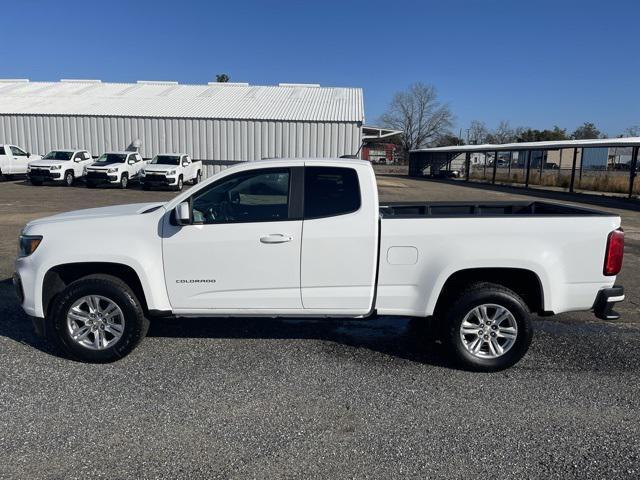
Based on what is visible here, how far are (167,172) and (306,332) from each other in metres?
19.4

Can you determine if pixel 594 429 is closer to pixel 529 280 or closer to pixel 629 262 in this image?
pixel 529 280

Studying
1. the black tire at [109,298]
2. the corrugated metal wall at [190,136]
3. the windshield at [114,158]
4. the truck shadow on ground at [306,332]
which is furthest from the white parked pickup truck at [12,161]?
the black tire at [109,298]

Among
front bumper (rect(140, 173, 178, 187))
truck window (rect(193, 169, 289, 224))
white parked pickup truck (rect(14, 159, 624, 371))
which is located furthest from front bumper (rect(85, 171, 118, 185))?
truck window (rect(193, 169, 289, 224))

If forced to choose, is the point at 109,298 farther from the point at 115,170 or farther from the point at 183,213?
the point at 115,170

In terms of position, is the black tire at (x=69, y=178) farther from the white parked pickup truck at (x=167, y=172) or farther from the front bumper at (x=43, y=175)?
the white parked pickup truck at (x=167, y=172)

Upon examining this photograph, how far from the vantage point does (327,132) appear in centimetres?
2847

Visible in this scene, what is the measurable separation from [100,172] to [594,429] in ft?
78.1

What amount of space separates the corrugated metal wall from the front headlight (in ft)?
80.3

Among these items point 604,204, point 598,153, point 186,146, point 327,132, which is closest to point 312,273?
point 604,204

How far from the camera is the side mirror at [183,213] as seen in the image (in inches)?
162

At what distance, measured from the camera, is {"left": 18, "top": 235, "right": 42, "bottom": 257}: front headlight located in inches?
170

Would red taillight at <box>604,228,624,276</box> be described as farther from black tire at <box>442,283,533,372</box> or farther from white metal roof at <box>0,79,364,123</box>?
white metal roof at <box>0,79,364,123</box>

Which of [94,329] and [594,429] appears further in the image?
[94,329]

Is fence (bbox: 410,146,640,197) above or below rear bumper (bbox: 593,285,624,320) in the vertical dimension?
above
